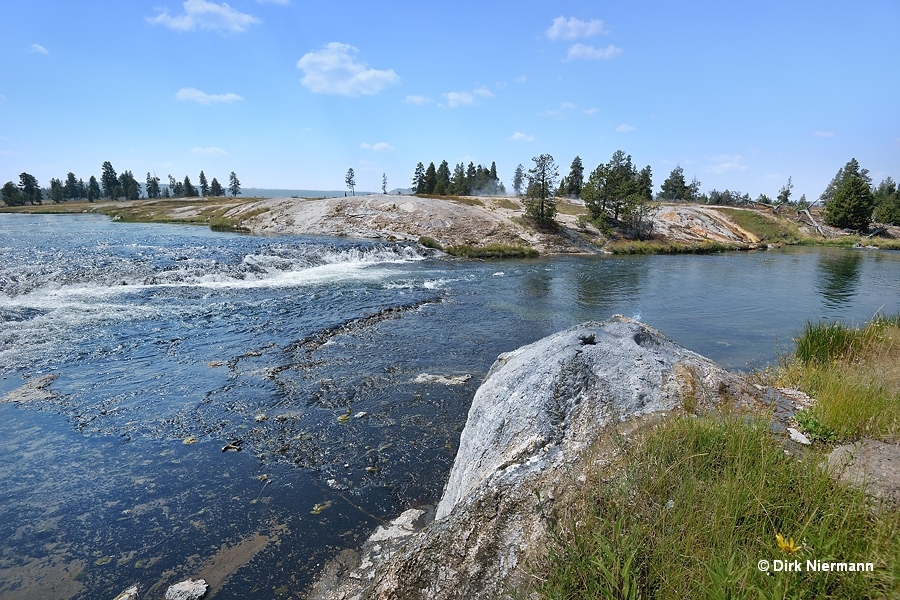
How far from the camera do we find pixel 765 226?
7088cm

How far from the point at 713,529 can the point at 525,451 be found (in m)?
2.06

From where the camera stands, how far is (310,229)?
2104 inches

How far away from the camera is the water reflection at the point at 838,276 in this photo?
26.6 m

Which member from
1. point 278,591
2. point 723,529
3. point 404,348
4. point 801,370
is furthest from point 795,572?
point 404,348

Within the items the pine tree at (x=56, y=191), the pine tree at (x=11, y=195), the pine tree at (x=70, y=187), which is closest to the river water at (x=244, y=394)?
the pine tree at (x=11, y=195)

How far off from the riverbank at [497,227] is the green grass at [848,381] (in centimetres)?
3256

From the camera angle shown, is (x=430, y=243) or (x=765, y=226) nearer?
(x=430, y=243)

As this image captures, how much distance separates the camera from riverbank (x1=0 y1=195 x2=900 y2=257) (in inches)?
1928

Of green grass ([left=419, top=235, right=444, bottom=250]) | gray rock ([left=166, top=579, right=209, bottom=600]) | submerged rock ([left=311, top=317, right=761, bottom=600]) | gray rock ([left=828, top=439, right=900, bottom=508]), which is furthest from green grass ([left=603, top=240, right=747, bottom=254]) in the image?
gray rock ([left=166, top=579, right=209, bottom=600])

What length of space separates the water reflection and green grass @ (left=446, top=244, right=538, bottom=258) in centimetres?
2351

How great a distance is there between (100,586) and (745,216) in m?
90.7

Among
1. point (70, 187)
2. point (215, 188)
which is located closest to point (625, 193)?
point (215, 188)

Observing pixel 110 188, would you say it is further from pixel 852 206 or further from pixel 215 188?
pixel 852 206

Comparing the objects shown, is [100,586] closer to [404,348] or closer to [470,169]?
[404,348]
